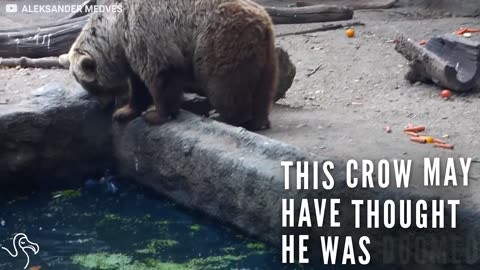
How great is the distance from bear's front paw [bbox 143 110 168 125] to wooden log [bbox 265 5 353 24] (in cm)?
428

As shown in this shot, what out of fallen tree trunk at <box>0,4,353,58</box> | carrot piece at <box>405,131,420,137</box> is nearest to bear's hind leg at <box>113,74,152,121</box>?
fallen tree trunk at <box>0,4,353,58</box>

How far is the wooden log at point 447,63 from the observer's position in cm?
812

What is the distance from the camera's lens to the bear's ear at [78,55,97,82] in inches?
273

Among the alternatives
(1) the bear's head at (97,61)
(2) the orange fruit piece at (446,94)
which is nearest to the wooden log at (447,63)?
(2) the orange fruit piece at (446,94)

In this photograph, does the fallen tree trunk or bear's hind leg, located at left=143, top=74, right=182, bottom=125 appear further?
the fallen tree trunk

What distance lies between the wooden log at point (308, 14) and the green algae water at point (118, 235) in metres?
4.44

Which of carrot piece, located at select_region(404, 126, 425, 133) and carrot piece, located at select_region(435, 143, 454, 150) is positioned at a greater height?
carrot piece, located at select_region(435, 143, 454, 150)

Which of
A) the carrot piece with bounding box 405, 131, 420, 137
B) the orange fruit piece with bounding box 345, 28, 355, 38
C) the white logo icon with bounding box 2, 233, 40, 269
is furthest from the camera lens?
the orange fruit piece with bounding box 345, 28, 355, 38

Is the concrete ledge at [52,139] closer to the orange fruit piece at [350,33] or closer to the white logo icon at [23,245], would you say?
the white logo icon at [23,245]

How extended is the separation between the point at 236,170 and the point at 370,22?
5904mm

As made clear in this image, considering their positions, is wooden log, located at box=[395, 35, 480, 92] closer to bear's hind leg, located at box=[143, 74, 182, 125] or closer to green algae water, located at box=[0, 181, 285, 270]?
bear's hind leg, located at box=[143, 74, 182, 125]

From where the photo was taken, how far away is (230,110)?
6.64m

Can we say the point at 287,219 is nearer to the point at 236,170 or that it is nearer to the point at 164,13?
the point at 236,170

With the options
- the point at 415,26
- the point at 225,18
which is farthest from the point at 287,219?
the point at 415,26
